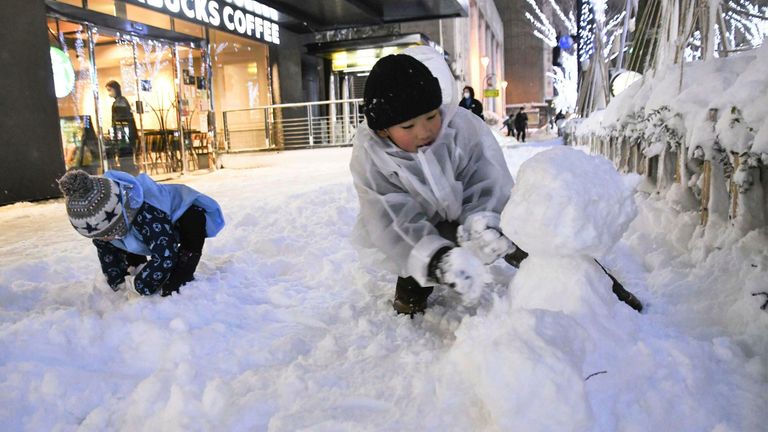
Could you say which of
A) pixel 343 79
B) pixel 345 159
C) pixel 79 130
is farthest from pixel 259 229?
pixel 343 79

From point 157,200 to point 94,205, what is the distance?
331mm

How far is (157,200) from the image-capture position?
2549mm

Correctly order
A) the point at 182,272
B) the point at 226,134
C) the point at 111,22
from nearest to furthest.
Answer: the point at 182,272 → the point at 111,22 → the point at 226,134

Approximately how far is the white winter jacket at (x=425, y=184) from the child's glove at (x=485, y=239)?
0.05m

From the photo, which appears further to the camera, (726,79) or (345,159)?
(345,159)

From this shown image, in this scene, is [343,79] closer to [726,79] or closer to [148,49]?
[148,49]

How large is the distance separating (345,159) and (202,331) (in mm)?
7733

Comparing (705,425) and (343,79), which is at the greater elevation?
(343,79)

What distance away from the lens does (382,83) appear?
1953 millimetres

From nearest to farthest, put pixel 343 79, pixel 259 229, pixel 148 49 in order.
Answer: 1. pixel 259 229
2. pixel 148 49
3. pixel 343 79

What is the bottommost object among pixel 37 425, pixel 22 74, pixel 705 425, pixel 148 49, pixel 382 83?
pixel 37 425

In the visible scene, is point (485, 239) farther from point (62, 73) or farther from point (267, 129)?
point (267, 129)

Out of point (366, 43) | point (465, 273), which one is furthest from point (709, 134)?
point (366, 43)

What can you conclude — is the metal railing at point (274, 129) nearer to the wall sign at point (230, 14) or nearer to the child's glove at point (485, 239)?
the wall sign at point (230, 14)
